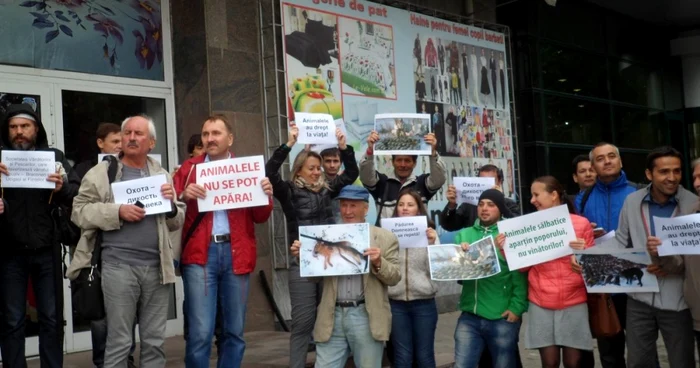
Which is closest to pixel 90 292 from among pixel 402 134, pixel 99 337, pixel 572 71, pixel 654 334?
pixel 99 337

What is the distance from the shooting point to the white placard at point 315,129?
263 inches

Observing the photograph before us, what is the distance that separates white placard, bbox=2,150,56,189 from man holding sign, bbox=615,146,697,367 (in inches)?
162

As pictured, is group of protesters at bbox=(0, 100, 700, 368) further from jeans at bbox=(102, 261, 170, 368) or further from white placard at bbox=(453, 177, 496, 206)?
white placard at bbox=(453, 177, 496, 206)

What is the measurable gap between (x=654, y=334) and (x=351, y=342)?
2204 millimetres

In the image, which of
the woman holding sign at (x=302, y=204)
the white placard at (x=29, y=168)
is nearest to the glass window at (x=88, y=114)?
the white placard at (x=29, y=168)

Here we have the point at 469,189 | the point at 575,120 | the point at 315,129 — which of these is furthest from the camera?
the point at 575,120

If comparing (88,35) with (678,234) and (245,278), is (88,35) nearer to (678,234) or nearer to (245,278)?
(245,278)

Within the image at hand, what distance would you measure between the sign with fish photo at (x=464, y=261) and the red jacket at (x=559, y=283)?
1.09ft

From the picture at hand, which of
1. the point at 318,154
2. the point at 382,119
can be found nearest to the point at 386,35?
the point at 382,119

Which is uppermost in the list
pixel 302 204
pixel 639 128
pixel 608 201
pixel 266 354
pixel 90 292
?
pixel 639 128

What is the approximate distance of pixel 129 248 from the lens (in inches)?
210

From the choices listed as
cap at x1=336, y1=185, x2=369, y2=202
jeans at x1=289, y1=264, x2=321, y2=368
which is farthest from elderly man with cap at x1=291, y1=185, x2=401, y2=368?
jeans at x1=289, y1=264, x2=321, y2=368

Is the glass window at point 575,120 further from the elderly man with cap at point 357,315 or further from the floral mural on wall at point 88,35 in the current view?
the elderly man with cap at point 357,315

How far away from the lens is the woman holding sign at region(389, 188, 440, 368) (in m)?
6.03
